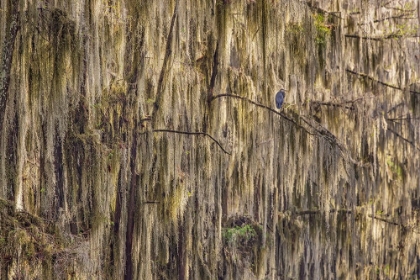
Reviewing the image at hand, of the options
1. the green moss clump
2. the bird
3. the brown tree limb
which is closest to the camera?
the brown tree limb

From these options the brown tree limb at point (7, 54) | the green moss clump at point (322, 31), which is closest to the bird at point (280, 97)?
the green moss clump at point (322, 31)

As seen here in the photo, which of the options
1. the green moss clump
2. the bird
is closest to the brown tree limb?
the bird

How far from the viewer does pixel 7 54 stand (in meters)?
4.07

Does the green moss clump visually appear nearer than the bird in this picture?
No

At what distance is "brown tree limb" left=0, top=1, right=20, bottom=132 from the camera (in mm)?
4070

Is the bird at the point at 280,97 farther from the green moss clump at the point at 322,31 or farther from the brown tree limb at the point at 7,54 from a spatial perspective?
the brown tree limb at the point at 7,54

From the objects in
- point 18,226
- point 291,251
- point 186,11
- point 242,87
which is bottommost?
point 291,251

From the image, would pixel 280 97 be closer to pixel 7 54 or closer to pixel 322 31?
pixel 322 31

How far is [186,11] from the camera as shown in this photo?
19.5 ft

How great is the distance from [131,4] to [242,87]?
166cm

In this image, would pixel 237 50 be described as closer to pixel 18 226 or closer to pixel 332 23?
pixel 332 23

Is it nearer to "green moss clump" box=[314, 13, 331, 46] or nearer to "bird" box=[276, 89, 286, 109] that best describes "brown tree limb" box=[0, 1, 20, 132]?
"bird" box=[276, 89, 286, 109]

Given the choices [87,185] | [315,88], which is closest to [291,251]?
[315,88]

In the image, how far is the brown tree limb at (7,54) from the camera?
13.4 ft
